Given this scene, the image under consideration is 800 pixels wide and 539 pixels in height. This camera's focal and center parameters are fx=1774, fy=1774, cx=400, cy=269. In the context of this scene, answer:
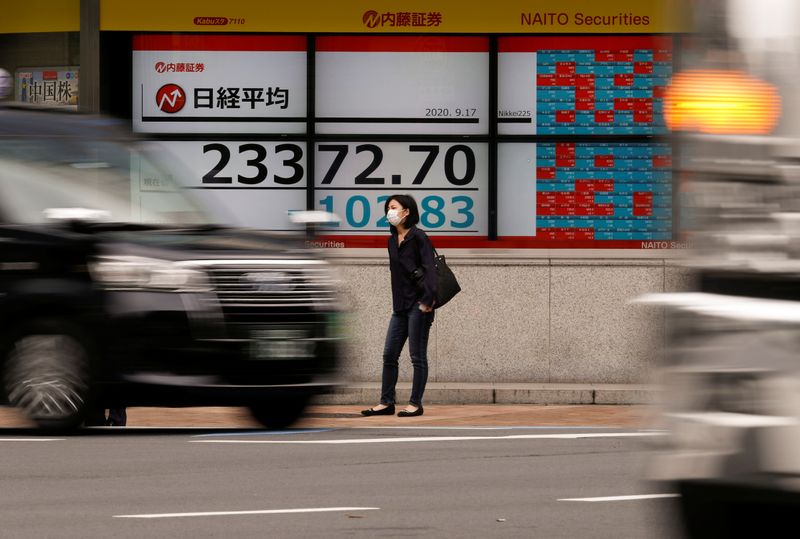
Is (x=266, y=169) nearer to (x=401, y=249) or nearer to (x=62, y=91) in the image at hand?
(x=62, y=91)

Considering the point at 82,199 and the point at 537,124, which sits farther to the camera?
the point at 537,124

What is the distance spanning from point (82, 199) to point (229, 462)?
184cm

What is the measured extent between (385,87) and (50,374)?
7765mm

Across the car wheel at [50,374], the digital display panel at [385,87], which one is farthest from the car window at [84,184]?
the digital display panel at [385,87]

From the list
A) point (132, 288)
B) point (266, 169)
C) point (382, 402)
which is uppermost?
point (266, 169)

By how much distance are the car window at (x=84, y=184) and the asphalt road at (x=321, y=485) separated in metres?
1.29

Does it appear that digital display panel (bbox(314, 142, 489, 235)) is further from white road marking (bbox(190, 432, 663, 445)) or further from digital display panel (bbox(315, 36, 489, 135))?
white road marking (bbox(190, 432, 663, 445))

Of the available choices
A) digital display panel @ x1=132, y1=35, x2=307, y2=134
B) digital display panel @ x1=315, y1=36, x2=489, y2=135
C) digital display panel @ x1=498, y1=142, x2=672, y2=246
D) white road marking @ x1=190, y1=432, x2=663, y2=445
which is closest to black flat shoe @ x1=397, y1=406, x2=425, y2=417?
white road marking @ x1=190, y1=432, x2=663, y2=445

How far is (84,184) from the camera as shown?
1030cm

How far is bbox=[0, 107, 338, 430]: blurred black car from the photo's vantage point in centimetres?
966

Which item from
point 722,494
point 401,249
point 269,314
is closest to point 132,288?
point 269,314

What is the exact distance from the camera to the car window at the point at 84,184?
10016 mm

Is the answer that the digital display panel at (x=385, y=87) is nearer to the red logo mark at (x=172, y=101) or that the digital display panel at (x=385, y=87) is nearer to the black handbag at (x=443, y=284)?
the red logo mark at (x=172, y=101)

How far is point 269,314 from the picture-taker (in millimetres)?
9812
